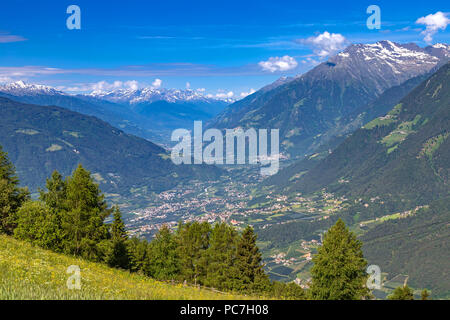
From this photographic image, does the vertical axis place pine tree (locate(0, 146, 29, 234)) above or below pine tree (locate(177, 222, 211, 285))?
above

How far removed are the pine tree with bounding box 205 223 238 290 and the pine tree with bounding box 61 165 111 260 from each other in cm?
1790

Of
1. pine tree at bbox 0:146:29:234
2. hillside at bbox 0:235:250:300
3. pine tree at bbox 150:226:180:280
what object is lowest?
pine tree at bbox 150:226:180:280

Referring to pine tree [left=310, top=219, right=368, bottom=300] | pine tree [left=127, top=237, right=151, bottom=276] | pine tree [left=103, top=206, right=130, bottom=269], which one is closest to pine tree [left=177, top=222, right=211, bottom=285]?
pine tree [left=127, top=237, right=151, bottom=276]

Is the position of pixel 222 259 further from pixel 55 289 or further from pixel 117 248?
pixel 55 289

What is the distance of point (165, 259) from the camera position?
5928cm

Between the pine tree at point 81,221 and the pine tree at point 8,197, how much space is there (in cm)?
1242

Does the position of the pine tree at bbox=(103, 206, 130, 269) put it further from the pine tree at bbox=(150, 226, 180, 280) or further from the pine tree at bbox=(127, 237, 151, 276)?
the pine tree at bbox=(150, 226, 180, 280)

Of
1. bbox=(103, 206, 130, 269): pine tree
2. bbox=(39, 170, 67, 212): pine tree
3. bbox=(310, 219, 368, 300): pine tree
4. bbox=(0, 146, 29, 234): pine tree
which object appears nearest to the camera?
bbox=(310, 219, 368, 300): pine tree

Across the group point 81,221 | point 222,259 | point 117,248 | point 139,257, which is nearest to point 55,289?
point 81,221

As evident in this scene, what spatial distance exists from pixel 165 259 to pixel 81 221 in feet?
69.2

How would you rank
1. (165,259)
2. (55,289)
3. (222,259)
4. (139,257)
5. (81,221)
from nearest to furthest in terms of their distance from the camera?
(55,289) < (81,221) < (222,259) < (165,259) < (139,257)

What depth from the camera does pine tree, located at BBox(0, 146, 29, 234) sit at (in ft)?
159

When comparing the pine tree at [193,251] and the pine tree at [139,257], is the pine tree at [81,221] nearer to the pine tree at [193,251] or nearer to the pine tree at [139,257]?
the pine tree at [139,257]
